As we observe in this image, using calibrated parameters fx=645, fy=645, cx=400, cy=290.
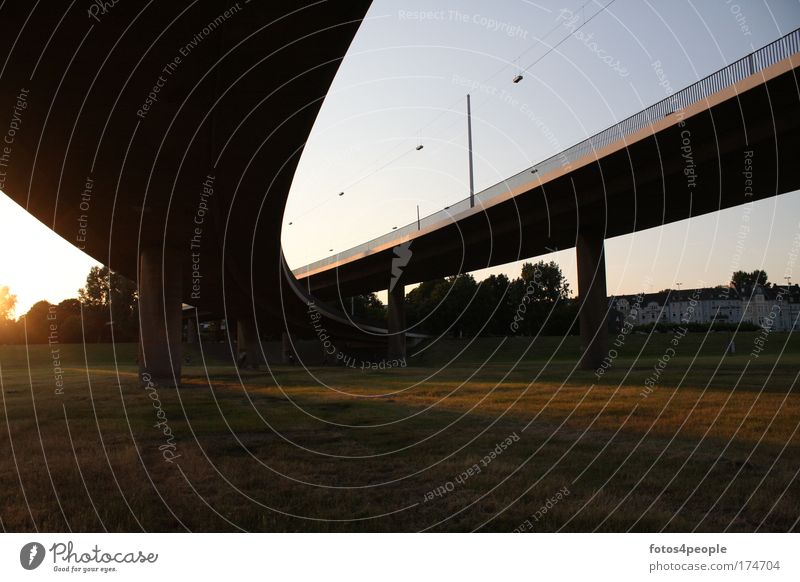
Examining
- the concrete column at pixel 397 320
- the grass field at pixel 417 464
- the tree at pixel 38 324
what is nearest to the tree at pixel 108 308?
the tree at pixel 38 324

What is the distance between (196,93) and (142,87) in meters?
1.70

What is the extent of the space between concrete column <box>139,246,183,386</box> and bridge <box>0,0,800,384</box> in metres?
0.10

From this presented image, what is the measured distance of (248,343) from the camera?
250 ft

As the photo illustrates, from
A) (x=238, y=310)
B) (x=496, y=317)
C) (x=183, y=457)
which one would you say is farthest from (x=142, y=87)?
(x=496, y=317)

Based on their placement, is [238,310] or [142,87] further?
[238,310]

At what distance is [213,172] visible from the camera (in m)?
26.9

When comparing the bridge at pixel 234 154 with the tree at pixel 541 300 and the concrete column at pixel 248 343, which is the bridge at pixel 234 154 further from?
the tree at pixel 541 300

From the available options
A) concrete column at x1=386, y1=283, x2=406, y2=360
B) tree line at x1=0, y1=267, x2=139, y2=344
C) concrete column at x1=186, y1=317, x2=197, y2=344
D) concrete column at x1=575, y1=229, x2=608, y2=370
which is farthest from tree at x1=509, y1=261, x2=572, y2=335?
concrete column at x1=186, y1=317, x2=197, y2=344

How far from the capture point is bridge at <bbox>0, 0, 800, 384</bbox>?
16750mm

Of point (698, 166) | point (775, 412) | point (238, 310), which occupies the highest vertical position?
point (698, 166)

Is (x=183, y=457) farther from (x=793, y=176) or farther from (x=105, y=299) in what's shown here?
(x=105, y=299)

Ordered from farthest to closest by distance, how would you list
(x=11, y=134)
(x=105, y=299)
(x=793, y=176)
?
(x=105, y=299) < (x=793, y=176) < (x=11, y=134)

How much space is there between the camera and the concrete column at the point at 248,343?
2896 inches

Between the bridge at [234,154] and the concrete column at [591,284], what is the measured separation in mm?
134
